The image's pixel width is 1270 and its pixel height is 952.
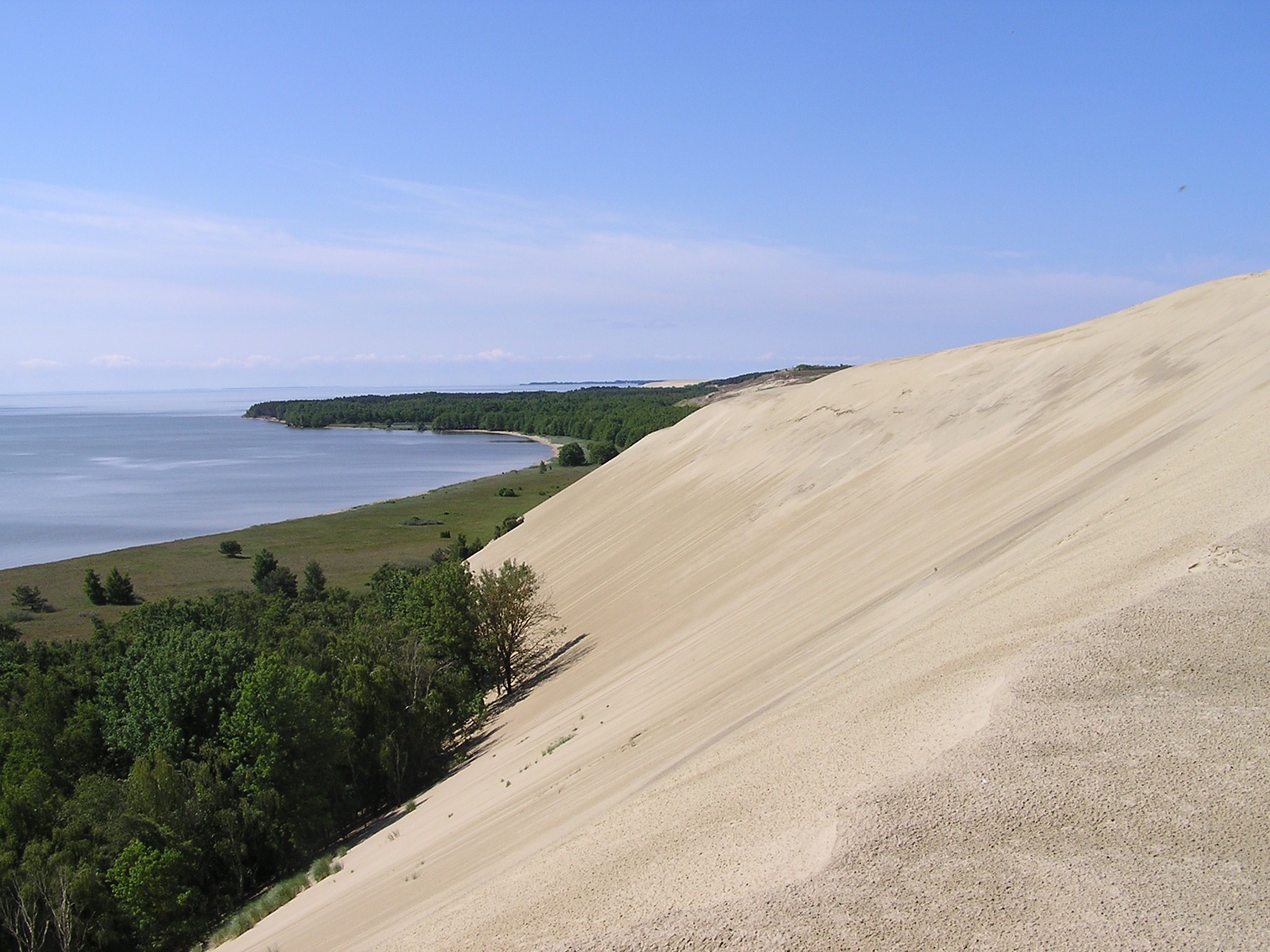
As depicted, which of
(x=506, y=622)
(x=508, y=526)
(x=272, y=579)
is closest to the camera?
(x=506, y=622)

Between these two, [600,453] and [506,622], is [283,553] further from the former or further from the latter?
[600,453]

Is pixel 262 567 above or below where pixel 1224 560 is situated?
below

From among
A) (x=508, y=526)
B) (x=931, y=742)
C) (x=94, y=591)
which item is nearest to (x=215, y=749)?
(x=931, y=742)

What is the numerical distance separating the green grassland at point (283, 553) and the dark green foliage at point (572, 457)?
2433 centimetres

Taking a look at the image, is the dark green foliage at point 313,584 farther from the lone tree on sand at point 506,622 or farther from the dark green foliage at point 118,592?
the lone tree on sand at point 506,622

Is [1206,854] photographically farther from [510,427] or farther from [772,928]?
[510,427]

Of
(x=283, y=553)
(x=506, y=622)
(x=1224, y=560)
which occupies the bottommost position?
(x=283, y=553)

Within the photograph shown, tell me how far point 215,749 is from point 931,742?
49.2ft

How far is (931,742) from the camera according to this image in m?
7.95

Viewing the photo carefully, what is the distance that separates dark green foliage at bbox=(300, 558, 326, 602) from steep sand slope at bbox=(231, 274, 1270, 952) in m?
24.7

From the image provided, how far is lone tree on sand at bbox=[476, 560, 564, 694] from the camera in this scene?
25.1 metres

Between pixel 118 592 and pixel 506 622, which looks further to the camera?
pixel 118 592

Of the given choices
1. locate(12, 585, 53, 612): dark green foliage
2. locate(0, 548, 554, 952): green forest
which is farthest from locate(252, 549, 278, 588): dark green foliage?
locate(0, 548, 554, 952): green forest

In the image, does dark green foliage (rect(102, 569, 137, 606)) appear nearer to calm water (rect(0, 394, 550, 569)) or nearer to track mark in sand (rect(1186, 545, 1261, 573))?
calm water (rect(0, 394, 550, 569))
